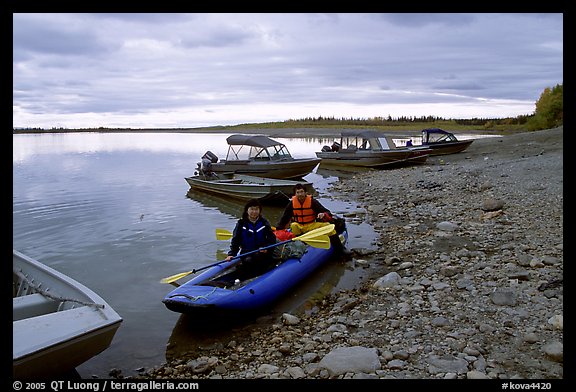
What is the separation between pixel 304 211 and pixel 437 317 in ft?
13.8

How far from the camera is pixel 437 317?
5.70m

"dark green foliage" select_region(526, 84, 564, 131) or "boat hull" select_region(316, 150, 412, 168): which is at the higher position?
"dark green foliage" select_region(526, 84, 564, 131)

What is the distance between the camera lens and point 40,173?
2953 centimetres

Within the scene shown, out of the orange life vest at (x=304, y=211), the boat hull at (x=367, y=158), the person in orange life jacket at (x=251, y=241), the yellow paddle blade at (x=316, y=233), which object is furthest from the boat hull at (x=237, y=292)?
the boat hull at (x=367, y=158)

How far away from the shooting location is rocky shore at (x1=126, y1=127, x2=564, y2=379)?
4.61 metres

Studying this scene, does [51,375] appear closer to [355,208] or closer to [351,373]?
[351,373]

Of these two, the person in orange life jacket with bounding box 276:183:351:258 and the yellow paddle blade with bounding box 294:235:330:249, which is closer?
the yellow paddle blade with bounding box 294:235:330:249

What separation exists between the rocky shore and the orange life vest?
133 centimetres

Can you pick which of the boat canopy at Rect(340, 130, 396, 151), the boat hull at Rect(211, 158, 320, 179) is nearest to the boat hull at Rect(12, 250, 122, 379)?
the boat hull at Rect(211, 158, 320, 179)

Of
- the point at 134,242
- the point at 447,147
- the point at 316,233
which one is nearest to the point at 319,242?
the point at 316,233

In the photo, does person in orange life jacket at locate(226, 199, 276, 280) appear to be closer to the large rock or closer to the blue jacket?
the blue jacket

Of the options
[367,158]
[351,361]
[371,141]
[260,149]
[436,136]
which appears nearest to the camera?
[351,361]

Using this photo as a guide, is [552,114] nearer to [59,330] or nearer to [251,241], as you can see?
[251,241]

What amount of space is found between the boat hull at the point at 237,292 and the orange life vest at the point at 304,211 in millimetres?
1433
